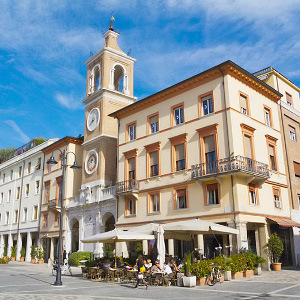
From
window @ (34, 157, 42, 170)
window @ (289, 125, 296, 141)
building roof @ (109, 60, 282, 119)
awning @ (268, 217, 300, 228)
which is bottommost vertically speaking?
awning @ (268, 217, 300, 228)

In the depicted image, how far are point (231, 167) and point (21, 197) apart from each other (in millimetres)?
35201

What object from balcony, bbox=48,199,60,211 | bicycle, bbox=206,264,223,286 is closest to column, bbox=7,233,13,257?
balcony, bbox=48,199,60,211

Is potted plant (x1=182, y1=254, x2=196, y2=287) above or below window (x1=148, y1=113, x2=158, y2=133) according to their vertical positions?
below

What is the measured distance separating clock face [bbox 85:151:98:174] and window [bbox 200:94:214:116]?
13.3m

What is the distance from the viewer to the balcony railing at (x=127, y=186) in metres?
28.5

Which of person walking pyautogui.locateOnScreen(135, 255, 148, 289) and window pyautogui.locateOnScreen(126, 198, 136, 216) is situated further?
window pyautogui.locateOnScreen(126, 198, 136, 216)

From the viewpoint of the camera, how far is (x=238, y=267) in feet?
59.6

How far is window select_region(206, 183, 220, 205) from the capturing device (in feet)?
75.9

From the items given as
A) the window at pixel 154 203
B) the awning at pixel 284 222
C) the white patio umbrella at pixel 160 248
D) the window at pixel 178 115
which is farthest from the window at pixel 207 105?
the white patio umbrella at pixel 160 248

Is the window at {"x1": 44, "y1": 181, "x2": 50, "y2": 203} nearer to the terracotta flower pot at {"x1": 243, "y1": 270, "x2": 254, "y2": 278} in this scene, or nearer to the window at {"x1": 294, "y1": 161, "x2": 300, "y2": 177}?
the window at {"x1": 294, "y1": 161, "x2": 300, "y2": 177}

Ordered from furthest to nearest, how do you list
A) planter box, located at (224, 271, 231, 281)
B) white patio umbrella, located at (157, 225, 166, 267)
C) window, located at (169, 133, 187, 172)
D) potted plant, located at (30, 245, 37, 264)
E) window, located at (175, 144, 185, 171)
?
potted plant, located at (30, 245, 37, 264) → window, located at (175, 144, 185, 171) → window, located at (169, 133, 187, 172) → white patio umbrella, located at (157, 225, 166, 267) → planter box, located at (224, 271, 231, 281)

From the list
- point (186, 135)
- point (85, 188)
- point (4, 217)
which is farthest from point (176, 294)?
point (4, 217)

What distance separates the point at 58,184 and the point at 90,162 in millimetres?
6889

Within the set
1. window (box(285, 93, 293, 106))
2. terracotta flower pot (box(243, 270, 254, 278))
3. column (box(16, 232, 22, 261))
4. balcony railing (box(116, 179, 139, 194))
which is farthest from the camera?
column (box(16, 232, 22, 261))
